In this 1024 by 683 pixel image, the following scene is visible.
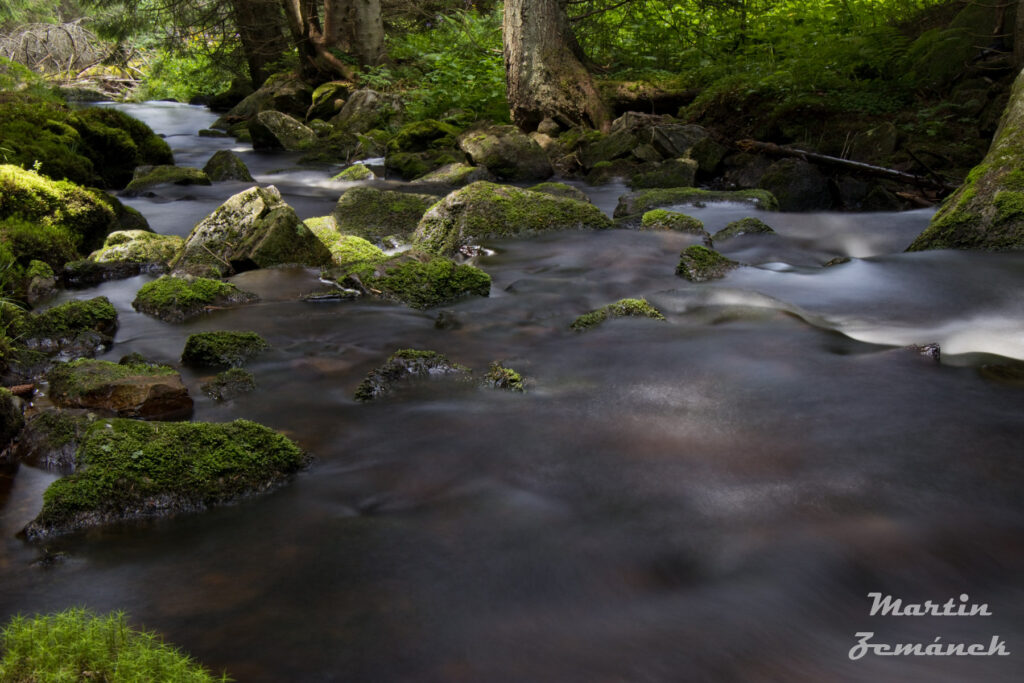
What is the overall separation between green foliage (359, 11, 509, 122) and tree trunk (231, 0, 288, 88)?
3.95 meters

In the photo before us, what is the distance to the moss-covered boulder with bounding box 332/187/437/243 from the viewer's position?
8.94 meters

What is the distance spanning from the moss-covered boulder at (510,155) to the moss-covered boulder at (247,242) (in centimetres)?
534

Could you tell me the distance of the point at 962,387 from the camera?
4473 mm

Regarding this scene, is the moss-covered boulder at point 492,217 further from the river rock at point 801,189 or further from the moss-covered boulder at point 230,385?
the moss-covered boulder at point 230,385

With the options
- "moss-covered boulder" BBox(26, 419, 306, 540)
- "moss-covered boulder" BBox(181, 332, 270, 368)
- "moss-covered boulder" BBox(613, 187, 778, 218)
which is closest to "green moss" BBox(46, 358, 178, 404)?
"moss-covered boulder" BBox(181, 332, 270, 368)

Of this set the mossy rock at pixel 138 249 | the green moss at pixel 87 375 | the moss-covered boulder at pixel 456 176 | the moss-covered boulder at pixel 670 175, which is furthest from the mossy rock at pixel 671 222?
the green moss at pixel 87 375

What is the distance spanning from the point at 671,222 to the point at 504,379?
4.95 m

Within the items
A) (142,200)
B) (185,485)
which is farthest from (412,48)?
(185,485)

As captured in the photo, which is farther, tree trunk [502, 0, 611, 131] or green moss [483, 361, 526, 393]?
tree trunk [502, 0, 611, 131]

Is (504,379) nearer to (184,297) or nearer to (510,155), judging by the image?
(184,297)

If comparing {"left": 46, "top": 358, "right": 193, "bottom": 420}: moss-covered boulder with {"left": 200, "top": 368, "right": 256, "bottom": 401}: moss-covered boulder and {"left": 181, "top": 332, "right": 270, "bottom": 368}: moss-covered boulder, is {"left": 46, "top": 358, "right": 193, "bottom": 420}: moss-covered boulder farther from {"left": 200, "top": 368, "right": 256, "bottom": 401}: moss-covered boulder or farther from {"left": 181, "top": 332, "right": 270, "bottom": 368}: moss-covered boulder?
{"left": 181, "top": 332, "right": 270, "bottom": 368}: moss-covered boulder

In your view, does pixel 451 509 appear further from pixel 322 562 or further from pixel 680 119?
pixel 680 119

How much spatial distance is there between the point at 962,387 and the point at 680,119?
419 inches

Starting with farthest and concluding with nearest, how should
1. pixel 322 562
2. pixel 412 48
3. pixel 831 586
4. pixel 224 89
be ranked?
pixel 224 89, pixel 412 48, pixel 322 562, pixel 831 586
